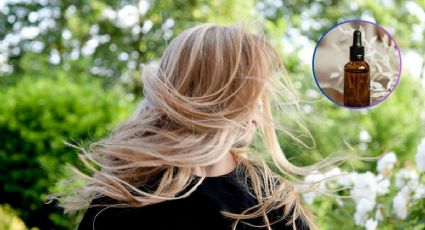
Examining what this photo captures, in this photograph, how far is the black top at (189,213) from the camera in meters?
1.72

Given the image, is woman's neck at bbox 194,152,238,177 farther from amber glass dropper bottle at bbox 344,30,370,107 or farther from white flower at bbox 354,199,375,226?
white flower at bbox 354,199,375,226

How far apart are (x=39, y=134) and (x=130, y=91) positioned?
480 cm

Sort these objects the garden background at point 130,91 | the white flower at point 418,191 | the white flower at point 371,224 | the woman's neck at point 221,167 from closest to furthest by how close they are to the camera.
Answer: the woman's neck at point 221,167
the white flower at point 371,224
the white flower at point 418,191
the garden background at point 130,91

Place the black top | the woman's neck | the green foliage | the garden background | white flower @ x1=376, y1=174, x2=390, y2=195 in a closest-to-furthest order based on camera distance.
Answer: the black top < the woman's neck < white flower @ x1=376, y1=174, x2=390, y2=195 < the garden background < the green foliage

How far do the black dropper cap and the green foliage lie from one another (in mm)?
3923

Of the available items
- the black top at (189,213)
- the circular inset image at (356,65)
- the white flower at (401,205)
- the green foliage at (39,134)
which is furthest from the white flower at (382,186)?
the green foliage at (39,134)

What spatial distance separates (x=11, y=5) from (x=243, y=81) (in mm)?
8941

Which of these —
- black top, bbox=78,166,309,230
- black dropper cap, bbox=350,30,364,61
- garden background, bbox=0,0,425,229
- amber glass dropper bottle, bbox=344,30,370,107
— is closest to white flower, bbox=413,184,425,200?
garden background, bbox=0,0,425,229

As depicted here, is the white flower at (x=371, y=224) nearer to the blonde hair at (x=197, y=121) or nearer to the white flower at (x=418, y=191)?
the white flower at (x=418, y=191)

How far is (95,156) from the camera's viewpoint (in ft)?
6.49

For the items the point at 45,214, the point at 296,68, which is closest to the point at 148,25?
the point at 45,214

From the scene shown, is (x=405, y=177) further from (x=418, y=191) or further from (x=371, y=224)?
(x=371, y=224)

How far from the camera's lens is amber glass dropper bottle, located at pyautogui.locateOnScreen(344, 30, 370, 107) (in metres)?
1.87

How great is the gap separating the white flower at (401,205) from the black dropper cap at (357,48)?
→ 3.61 ft
